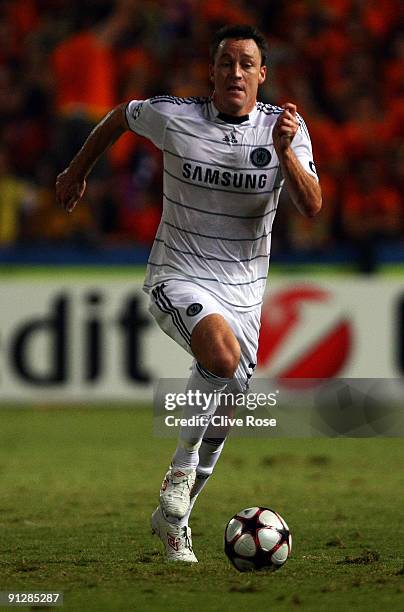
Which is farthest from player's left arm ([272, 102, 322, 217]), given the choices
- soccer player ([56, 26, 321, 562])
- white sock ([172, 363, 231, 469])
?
white sock ([172, 363, 231, 469])

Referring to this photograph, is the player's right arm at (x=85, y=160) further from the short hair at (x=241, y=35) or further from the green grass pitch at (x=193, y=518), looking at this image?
the green grass pitch at (x=193, y=518)

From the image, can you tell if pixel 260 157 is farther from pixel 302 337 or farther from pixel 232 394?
pixel 302 337

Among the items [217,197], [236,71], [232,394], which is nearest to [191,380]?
[232,394]

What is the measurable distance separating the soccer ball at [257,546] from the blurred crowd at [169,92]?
277 inches

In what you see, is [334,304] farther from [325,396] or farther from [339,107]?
[339,107]

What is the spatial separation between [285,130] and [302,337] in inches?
260

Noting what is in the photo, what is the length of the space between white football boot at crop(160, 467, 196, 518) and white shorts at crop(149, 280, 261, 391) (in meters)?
0.51

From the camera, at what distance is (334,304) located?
12172 mm

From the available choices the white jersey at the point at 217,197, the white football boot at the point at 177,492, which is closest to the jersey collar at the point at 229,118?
the white jersey at the point at 217,197

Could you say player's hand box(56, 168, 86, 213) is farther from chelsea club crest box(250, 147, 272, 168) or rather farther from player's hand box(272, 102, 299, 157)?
player's hand box(272, 102, 299, 157)

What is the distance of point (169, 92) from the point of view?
14180 mm

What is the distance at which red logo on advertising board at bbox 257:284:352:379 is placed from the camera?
12.0m

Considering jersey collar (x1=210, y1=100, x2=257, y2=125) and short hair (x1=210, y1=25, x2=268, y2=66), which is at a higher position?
short hair (x1=210, y1=25, x2=268, y2=66)

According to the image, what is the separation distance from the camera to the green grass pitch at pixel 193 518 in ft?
16.3
